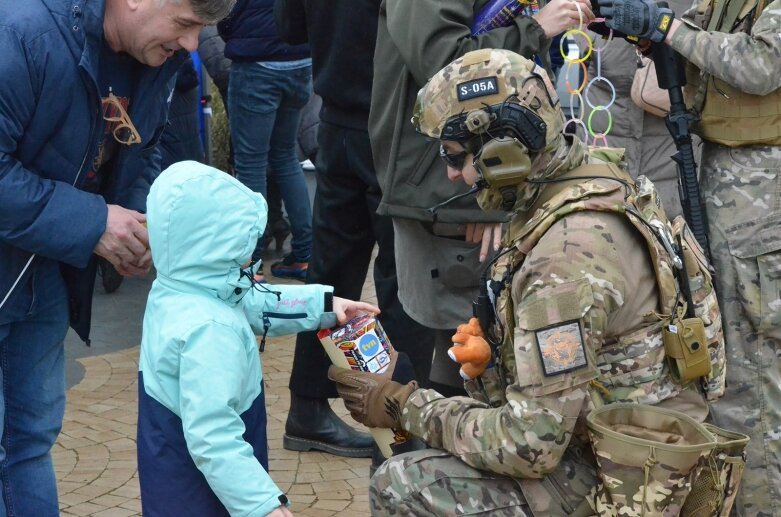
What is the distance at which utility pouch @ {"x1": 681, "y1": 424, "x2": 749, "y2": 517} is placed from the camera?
3.03 metres

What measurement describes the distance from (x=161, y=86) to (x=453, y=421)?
1.44 m

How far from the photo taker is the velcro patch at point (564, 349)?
2.96m

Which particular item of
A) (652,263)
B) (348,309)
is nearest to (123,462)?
(348,309)

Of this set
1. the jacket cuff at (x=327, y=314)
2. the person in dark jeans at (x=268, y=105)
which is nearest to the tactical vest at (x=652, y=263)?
the jacket cuff at (x=327, y=314)

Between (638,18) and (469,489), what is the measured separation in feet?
6.07

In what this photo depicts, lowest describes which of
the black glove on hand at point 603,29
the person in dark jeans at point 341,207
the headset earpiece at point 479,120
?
the person in dark jeans at point 341,207

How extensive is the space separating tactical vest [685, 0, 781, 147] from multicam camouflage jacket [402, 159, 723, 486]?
118 centimetres

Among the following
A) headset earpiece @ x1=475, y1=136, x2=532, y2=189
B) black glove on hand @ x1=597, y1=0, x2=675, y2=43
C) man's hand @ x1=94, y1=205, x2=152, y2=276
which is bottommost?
man's hand @ x1=94, y1=205, x2=152, y2=276

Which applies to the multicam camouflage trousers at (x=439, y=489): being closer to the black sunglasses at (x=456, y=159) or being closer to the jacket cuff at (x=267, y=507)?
the jacket cuff at (x=267, y=507)

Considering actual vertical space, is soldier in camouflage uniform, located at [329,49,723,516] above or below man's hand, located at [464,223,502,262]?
above

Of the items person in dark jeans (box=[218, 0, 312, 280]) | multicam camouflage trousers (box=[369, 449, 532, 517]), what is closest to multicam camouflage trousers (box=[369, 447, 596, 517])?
multicam camouflage trousers (box=[369, 449, 532, 517])

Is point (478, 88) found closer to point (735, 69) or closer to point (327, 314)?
point (327, 314)

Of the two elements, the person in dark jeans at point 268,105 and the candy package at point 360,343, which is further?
the person in dark jeans at point 268,105

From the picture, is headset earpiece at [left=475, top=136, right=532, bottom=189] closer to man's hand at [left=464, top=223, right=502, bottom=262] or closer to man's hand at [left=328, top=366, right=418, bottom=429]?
man's hand at [left=328, top=366, right=418, bottom=429]
